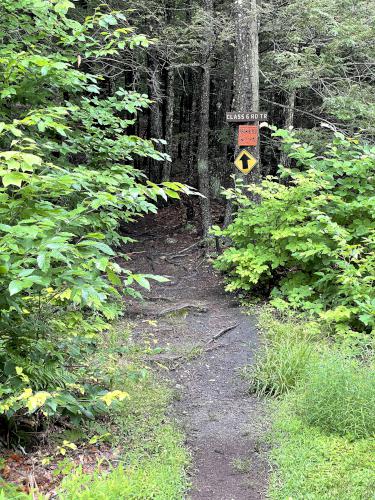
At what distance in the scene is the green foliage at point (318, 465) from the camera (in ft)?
10.2

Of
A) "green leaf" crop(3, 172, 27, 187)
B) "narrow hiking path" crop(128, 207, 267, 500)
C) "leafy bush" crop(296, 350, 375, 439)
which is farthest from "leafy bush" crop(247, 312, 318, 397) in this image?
"green leaf" crop(3, 172, 27, 187)

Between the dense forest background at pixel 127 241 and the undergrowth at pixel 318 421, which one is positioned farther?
the undergrowth at pixel 318 421

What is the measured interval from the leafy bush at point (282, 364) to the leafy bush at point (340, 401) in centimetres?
55

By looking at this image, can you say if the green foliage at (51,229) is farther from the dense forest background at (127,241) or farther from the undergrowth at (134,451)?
the undergrowth at (134,451)

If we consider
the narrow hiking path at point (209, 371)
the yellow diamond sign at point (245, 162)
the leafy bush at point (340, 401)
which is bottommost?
the narrow hiking path at point (209, 371)

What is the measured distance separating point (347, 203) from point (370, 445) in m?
4.39

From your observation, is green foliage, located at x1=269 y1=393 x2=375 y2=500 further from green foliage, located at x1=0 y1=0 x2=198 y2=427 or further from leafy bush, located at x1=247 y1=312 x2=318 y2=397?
green foliage, located at x1=0 y1=0 x2=198 y2=427

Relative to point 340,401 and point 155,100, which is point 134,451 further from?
point 155,100

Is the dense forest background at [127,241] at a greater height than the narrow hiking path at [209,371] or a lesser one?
greater

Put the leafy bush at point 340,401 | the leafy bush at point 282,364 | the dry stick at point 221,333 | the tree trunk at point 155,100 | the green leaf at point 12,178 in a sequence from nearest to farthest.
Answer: the green leaf at point 12,178 → the leafy bush at point 340,401 → the leafy bush at point 282,364 → the dry stick at point 221,333 → the tree trunk at point 155,100

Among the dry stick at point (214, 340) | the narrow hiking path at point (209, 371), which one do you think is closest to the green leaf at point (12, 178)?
the narrow hiking path at point (209, 371)

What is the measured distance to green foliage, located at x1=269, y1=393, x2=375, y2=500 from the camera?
3.10m

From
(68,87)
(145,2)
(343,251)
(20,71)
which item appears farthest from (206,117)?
(20,71)

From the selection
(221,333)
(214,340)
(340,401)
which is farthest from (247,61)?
(340,401)
